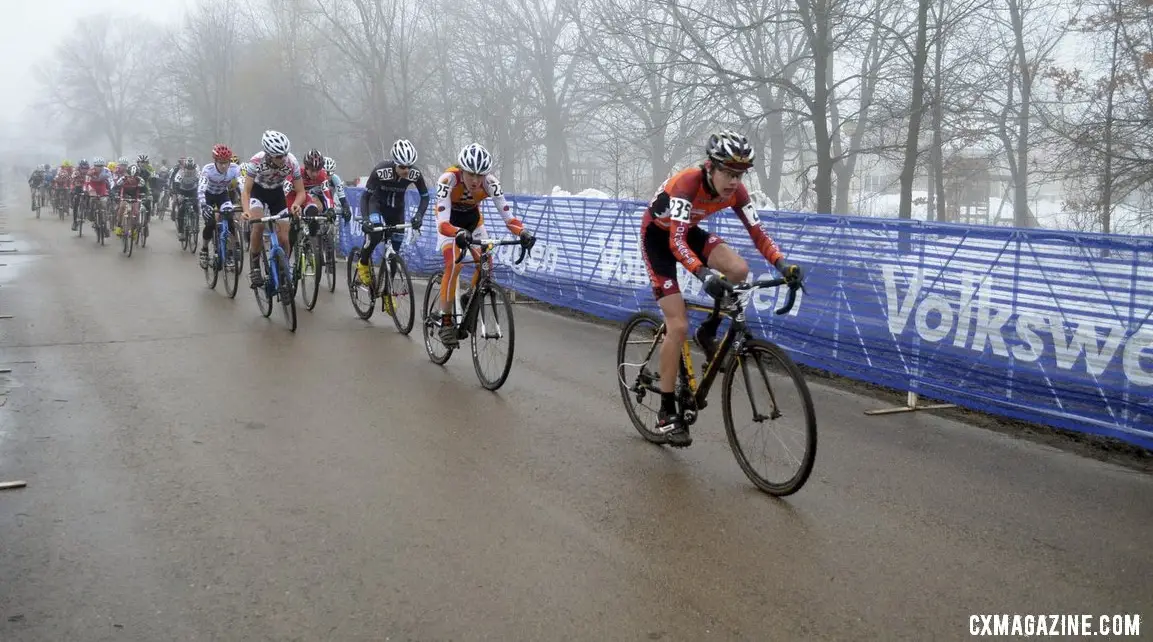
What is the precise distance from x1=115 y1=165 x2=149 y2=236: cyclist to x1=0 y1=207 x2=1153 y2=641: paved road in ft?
48.0

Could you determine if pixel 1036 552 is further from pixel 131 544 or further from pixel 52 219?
pixel 52 219

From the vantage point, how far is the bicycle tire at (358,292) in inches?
460

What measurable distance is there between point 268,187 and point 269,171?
27 cm

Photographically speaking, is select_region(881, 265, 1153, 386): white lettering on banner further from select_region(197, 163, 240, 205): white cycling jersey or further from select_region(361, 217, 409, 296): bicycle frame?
select_region(197, 163, 240, 205): white cycling jersey

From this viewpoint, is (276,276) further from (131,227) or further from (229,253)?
(131,227)

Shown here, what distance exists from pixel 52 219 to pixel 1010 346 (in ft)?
134

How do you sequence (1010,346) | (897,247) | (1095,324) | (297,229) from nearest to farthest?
1. (1095,324)
2. (1010,346)
3. (897,247)
4. (297,229)

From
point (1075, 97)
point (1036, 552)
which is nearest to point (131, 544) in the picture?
point (1036, 552)

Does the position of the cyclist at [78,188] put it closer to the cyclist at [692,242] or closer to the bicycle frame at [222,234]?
the bicycle frame at [222,234]

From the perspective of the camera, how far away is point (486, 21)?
3894 cm

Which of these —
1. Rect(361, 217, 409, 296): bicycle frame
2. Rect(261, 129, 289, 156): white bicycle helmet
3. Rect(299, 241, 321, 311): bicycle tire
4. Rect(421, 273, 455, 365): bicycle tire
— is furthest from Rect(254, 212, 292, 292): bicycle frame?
Rect(421, 273, 455, 365): bicycle tire

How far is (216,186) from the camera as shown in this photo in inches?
591

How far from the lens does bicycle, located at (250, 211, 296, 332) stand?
428 inches

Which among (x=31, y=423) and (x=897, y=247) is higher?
(x=897, y=247)
